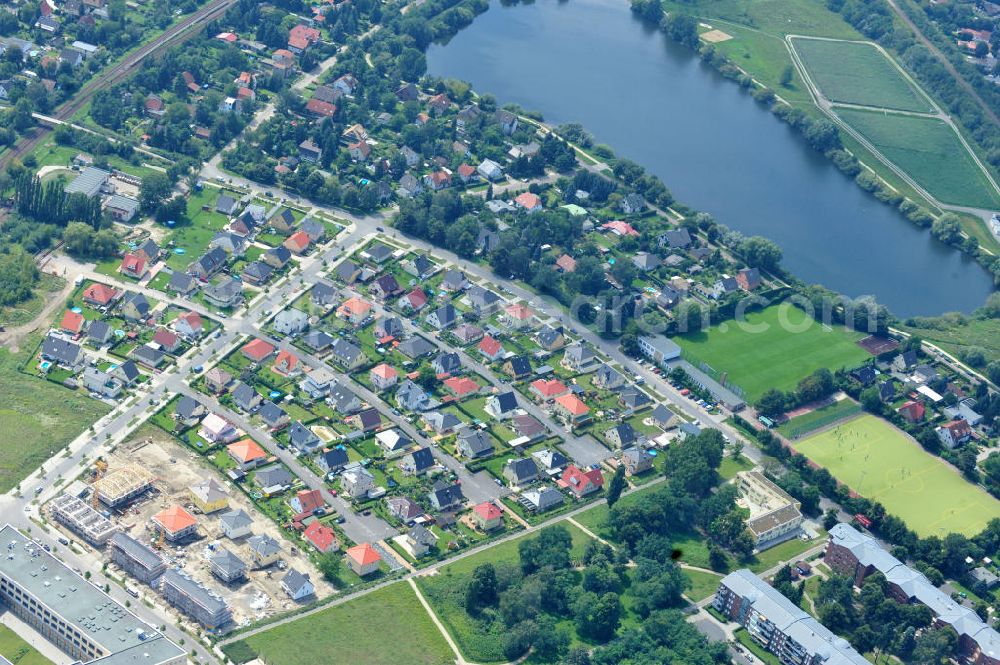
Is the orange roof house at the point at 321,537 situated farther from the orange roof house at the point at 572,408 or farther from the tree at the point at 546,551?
the orange roof house at the point at 572,408

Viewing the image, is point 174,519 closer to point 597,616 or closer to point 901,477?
point 597,616

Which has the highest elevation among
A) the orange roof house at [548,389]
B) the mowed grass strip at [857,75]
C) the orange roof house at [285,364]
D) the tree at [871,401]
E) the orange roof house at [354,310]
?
the mowed grass strip at [857,75]

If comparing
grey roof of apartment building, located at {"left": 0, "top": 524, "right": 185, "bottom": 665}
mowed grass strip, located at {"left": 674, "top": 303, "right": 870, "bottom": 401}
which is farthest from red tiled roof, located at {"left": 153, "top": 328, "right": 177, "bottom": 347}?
mowed grass strip, located at {"left": 674, "top": 303, "right": 870, "bottom": 401}

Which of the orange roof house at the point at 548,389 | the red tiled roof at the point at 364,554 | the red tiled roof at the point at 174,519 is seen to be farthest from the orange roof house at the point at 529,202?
the red tiled roof at the point at 174,519

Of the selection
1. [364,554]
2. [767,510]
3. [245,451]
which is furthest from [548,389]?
[364,554]

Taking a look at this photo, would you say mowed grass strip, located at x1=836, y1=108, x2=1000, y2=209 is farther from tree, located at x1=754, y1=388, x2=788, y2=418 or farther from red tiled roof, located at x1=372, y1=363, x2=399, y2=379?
red tiled roof, located at x1=372, y1=363, x2=399, y2=379

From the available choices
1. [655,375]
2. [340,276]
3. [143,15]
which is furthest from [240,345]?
[143,15]

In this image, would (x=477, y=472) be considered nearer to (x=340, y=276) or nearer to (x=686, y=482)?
(x=686, y=482)
